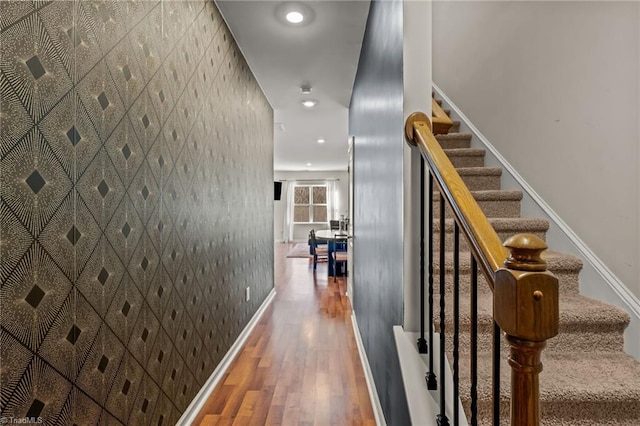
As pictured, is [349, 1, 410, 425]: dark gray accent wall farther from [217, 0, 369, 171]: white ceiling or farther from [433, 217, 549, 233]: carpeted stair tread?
[433, 217, 549, 233]: carpeted stair tread

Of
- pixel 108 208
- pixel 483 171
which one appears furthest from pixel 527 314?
pixel 483 171

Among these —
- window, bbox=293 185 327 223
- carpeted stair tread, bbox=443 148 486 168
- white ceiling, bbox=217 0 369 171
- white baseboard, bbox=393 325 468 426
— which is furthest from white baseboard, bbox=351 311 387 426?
window, bbox=293 185 327 223

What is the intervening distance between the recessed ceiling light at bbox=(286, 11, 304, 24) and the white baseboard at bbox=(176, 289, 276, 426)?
258 centimetres

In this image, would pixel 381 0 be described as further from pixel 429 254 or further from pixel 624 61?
pixel 429 254

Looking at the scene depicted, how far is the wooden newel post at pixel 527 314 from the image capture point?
57 centimetres

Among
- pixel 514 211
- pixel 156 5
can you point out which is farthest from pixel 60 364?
pixel 514 211

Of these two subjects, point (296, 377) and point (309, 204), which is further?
point (309, 204)

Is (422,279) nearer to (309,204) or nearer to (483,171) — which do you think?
(483,171)

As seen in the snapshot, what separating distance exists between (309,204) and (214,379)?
10.4m

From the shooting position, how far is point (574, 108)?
1903mm

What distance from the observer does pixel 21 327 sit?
0.86 metres

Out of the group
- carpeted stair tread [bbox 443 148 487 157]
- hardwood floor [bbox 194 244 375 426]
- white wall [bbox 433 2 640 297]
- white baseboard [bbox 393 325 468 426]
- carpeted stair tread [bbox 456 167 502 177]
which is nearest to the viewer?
white baseboard [bbox 393 325 468 426]

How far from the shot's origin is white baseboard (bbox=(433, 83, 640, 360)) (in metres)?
1.44

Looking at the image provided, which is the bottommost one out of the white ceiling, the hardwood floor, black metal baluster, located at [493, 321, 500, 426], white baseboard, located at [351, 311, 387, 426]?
the hardwood floor
